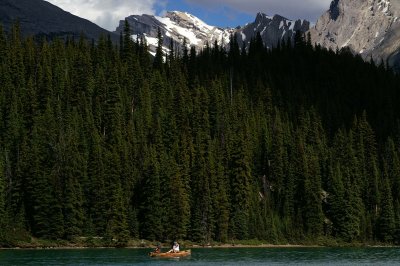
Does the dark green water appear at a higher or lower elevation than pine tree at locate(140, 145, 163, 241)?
lower

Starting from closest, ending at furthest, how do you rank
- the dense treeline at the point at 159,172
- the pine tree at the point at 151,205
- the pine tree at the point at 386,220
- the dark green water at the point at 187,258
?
→ the dark green water at the point at 187,258 → the dense treeline at the point at 159,172 → the pine tree at the point at 151,205 → the pine tree at the point at 386,220

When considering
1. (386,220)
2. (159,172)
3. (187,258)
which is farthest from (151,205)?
(386,220)

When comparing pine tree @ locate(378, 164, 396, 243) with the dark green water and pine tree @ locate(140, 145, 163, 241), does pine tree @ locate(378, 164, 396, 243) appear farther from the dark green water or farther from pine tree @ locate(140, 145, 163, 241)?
pine tree @ locate(140, 145, 163, 241)

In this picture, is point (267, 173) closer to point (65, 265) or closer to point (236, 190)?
point (236, 190)

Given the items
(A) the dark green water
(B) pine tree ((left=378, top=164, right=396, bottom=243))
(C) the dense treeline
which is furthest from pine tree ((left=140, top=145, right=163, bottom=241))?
(B) pine tree ((left=378, top=164, right=396, bottom=243))

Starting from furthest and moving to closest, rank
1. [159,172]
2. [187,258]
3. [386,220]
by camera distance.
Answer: [386,220]
[159,172]
[187,258]

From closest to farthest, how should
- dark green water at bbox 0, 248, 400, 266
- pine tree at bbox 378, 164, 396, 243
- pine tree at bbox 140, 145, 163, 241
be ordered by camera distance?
dark green water at bbox 0, 248, 400, 266, pine tree at bbox 140, 145, 163, 241, pine tree at bbox 378, 164, 396, 243

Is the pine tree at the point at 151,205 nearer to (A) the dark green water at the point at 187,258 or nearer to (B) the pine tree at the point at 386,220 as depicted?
(A) the dark green water at the point at 187,258

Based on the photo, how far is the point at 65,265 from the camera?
3807 inches

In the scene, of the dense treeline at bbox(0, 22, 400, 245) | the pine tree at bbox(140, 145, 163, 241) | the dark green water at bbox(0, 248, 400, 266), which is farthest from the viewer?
the pine tree at bbox(140, 145, 163, 241)

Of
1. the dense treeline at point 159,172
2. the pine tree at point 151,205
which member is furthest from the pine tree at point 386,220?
the pine tree at point 151,205

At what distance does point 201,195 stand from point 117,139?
27638mm

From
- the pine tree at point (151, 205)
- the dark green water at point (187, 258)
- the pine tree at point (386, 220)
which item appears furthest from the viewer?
the pine tree at point (386, 220)

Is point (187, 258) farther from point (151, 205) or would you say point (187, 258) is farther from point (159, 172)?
point (159, 172)
